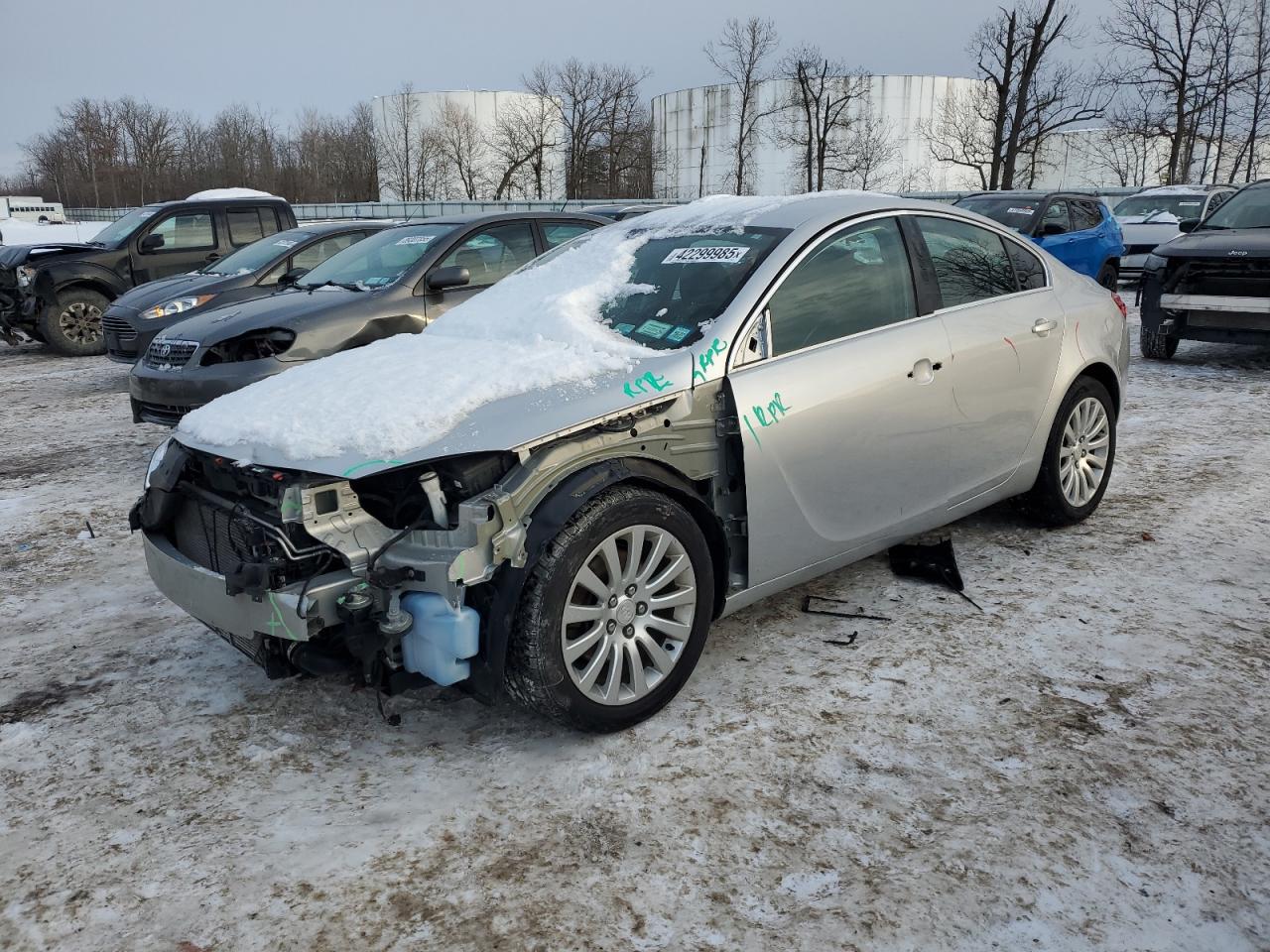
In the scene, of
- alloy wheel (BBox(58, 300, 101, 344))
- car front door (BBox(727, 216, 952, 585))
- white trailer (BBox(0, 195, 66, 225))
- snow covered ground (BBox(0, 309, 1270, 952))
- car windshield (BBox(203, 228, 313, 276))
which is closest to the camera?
snow covered ground (BBox(0, 309, 1270, 952))

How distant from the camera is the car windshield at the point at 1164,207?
18562 mm

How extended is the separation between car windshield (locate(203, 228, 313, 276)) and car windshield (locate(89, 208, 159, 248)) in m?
3.11


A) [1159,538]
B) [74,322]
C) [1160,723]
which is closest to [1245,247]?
[1159,538]

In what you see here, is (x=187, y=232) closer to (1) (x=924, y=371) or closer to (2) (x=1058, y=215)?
(1) (x=924, y=371)

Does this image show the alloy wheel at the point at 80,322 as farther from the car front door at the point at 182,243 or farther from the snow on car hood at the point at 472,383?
the snow on car hood at the point at 472,383

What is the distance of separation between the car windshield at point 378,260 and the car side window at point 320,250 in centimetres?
178

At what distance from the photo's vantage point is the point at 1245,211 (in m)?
9.78

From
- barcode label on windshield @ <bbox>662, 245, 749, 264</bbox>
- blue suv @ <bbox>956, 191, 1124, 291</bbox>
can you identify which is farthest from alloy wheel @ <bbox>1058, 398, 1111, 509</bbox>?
blue suv @ <bbox>956, 191, 1124, 291</bbox>

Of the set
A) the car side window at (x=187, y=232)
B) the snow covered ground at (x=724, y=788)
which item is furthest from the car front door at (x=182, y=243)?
the snow covered ground at (x=724, y=788)

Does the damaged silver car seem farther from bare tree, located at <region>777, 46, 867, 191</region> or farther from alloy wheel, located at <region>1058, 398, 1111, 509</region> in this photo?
bare tree, located at <region>777, 46, 867, 191</region>

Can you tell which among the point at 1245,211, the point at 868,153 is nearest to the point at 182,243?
the point at 1245,211

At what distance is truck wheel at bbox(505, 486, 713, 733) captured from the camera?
290cm

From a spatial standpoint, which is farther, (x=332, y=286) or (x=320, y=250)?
(x=320, y=250)

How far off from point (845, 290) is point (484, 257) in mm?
4282
